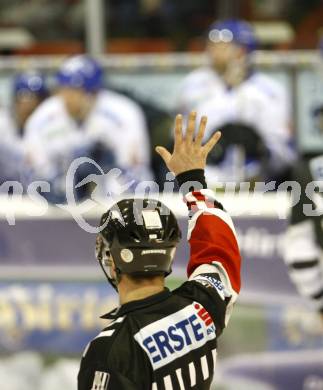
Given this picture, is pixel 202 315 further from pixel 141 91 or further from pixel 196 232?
pixel 141 91

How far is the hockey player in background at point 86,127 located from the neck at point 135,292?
4.13 m

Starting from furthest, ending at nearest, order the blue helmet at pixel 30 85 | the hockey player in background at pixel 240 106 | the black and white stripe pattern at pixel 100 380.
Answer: the blue helmet at pixel 30 85 < the hockey player in background at pixel 240 106 < the black and white stripe pattern at pixel 100 380

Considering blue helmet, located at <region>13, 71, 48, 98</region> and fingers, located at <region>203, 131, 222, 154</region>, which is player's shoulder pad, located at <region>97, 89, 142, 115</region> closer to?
blue helmet, located at <region>13, 71, 48, 98</region>

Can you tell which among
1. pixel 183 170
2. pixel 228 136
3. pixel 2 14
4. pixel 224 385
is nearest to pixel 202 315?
pixel 183 170

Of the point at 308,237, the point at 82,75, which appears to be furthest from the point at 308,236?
the point at 82,75

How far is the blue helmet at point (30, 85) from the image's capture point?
8188 mm

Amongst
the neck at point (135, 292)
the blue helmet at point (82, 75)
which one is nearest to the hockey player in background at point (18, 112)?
the blue helmet at point (82, 75)

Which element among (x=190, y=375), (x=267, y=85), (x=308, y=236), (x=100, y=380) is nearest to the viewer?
(x=100, y=380)

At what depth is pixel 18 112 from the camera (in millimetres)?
8242

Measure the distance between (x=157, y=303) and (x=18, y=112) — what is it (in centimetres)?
496

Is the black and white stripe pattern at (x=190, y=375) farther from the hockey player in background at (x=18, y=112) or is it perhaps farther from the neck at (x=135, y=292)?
→ the hockey player in background at (x=18, y=112)

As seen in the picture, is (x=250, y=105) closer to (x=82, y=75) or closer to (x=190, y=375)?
(x=82, y=75)

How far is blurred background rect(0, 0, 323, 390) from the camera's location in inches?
251

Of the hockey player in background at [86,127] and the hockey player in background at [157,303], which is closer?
the hockey player in background at [157,303]
